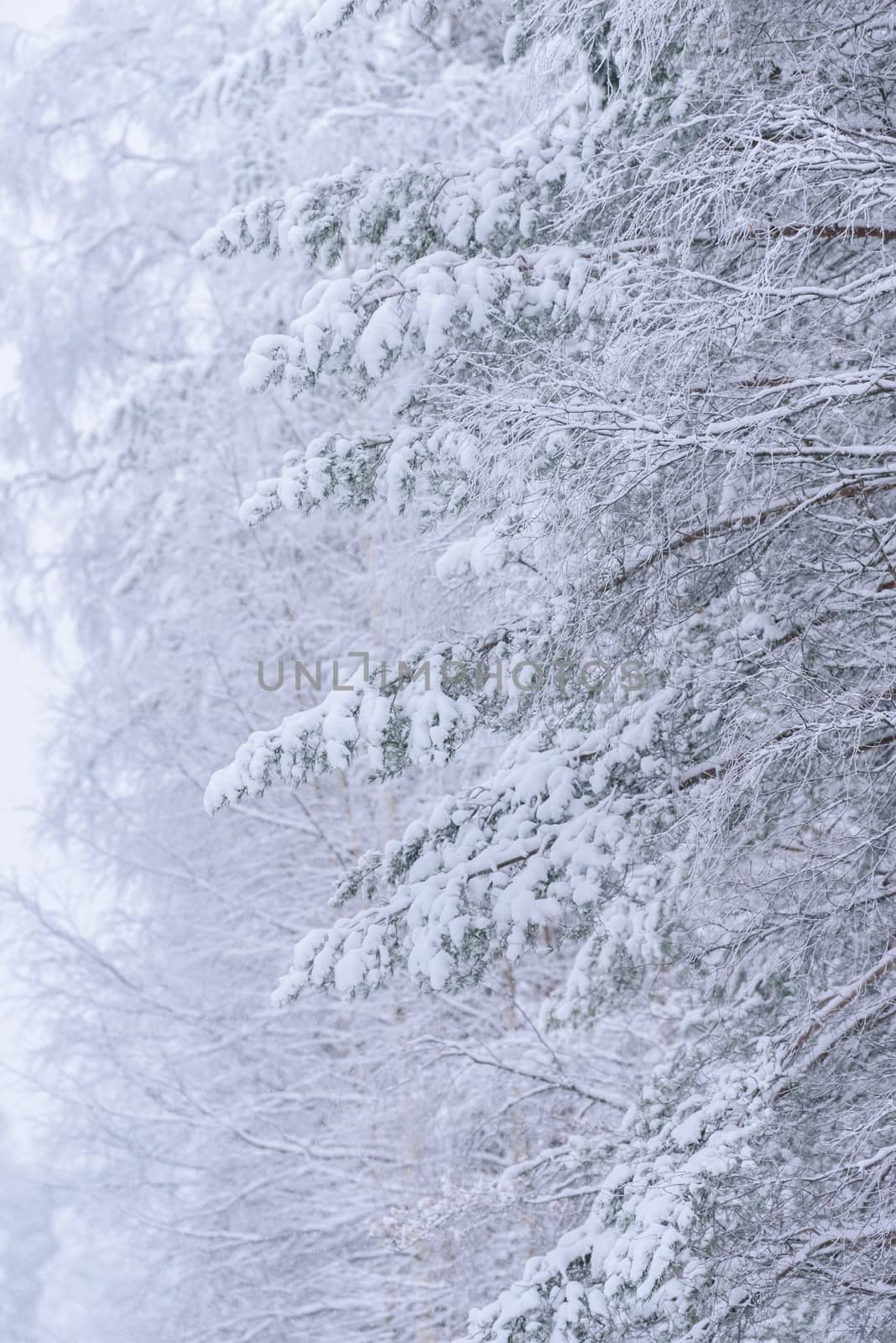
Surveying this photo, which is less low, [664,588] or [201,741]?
[664,588]

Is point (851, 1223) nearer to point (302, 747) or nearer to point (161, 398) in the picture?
point (302, 747)

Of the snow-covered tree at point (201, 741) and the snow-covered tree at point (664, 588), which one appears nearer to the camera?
the snow-covered tree at point (664, 588)

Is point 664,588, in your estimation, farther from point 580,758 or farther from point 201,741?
point 201,741

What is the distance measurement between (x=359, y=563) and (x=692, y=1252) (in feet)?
17.1

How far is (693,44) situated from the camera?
389cm

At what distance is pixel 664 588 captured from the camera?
352 cm

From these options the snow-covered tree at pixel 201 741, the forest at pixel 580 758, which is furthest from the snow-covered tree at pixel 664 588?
the snow-covered tree at pixel 201 741

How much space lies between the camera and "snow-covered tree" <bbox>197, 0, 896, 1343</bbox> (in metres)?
3.32

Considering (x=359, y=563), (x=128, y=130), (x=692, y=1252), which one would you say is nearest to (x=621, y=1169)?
(x=692, y=1252)

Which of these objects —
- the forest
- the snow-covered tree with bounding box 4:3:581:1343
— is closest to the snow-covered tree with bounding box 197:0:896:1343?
the forest

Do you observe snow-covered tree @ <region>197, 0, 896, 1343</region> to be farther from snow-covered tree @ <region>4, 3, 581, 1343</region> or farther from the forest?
snow-covered tree @ <region>4, 3, 581, 1343</region>

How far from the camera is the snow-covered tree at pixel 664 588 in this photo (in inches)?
131

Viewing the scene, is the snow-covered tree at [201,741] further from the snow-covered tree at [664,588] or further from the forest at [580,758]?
the snow-covered tree at [664,588]

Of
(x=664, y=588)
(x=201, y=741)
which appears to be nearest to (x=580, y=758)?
(x=664, y=588)
